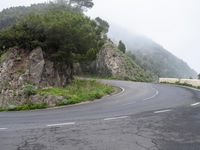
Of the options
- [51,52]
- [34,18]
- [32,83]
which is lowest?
[32,83]

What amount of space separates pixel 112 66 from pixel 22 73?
122 ft

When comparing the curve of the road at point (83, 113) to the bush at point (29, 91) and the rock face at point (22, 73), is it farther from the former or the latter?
the rock face at point (22, 73)

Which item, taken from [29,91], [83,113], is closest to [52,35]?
[29,91]

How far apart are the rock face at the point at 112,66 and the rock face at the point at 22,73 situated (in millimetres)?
31643

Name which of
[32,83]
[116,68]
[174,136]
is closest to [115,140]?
[174,136]

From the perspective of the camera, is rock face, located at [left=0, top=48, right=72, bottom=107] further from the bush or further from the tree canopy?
the tree canopy

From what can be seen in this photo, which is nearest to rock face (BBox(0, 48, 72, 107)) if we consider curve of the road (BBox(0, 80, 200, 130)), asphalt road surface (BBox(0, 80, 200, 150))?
curve of the road (BBox(0, 80, 200, 130))

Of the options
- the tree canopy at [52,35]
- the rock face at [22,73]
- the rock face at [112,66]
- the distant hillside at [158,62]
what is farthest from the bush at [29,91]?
the distant hillside at [158,62]

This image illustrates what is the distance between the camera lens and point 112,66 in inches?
2621

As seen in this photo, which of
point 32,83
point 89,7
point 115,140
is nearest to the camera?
point 115,140

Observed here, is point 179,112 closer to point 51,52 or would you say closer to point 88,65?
point 51,52

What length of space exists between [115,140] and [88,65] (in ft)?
194

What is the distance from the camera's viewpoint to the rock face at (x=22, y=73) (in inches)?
1140

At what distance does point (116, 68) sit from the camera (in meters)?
66.4
